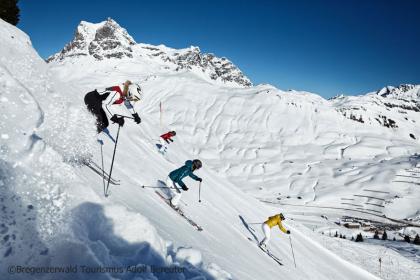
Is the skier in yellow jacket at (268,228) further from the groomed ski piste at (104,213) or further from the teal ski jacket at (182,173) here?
the teal ski jacket at (182,173)

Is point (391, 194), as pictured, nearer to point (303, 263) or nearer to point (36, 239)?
point (303, 263)

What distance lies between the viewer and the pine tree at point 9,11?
Result: 28.5 m

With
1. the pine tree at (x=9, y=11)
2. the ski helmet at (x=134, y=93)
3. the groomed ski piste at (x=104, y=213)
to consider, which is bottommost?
the groomed ski piste at (x=104, y=213)

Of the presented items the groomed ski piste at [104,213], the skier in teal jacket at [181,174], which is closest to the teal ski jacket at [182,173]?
the skier in teal jacket at [181,174]

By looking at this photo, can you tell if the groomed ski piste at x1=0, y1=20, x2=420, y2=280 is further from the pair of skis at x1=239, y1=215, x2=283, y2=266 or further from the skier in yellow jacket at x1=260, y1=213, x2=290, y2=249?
the skier in yellow jacket at x1=260, y1=213, x2=290, y2=249

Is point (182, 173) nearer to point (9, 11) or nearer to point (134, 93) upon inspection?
point (134, 93)

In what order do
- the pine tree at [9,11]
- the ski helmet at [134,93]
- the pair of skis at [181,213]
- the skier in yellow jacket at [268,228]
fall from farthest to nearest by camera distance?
the pine tree at [9,11]
the skier in yellow jacket at [268,228]
the ski helmet at [134,93]
the pair of skis at [181,213]

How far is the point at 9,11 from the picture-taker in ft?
97.9

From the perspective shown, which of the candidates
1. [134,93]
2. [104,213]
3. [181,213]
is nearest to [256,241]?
[181,213]

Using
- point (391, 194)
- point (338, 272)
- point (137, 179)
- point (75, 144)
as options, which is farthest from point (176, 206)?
point (391, 194)

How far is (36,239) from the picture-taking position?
5.04 metres

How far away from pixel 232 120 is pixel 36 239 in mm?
136254

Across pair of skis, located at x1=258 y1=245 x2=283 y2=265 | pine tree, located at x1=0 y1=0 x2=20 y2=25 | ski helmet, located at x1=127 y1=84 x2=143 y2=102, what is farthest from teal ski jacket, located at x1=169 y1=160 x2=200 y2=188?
pine tree, located at x1=0 y1=0 x2=20 y2=25

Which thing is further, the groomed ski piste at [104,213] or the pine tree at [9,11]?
the pine tree at [9,11]
